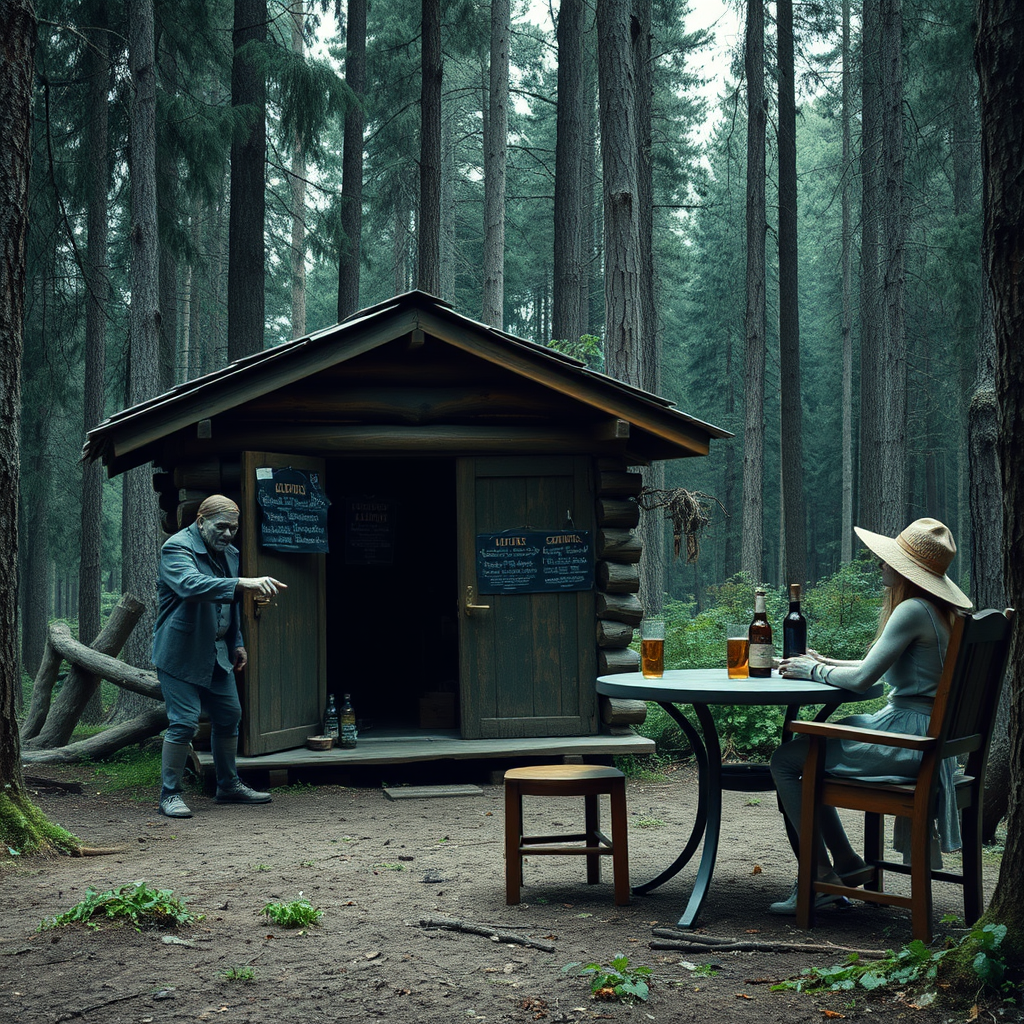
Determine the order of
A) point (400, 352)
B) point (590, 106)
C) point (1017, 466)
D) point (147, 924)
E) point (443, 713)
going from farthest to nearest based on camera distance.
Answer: point (590, 106) → point (443, 713) → point (400, 352) → point (147, 924) → point (1017, 466)

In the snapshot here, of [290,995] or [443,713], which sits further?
[443,713]

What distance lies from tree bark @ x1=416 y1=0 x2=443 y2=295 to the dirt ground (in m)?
9.39

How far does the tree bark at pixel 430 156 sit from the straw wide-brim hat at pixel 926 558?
36.2ft

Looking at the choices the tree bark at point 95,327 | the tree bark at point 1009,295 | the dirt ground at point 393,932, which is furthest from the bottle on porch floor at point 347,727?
the tree bark at point 95,327

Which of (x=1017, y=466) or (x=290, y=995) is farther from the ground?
(x=1017, y=466)

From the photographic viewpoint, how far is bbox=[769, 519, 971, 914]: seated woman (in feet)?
14.4

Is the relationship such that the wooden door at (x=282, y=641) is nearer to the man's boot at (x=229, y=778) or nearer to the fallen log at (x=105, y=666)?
the man's boot at (x=229, y=778)

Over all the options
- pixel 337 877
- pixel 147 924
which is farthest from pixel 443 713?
pixel 147 924

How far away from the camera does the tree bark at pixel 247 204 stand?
1379cm

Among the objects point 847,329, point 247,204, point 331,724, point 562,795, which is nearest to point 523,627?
point 331,724

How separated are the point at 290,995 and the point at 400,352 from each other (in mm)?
5461

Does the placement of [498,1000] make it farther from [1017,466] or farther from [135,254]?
[135,254]

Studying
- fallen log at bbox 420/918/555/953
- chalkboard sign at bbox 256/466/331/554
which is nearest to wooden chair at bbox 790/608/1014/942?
fallen log at bbox 420/918/555/953

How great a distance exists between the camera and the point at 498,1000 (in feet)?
12.2
